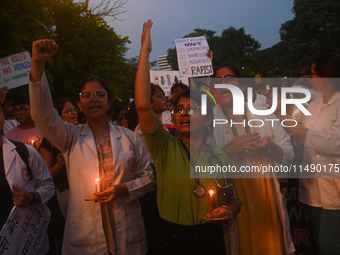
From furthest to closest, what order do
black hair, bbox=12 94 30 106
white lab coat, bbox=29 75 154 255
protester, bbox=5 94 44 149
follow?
black hair, bbox=12 94 30 106 < protester, bbox=5 94 44 149 < white lab coat, bbox=29 75 154 255

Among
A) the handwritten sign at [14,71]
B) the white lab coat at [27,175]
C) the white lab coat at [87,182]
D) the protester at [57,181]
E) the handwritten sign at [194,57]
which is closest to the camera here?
the white lab coat at [87,182]

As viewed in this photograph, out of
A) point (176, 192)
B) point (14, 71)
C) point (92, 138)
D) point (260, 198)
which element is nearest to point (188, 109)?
point (176, 192)

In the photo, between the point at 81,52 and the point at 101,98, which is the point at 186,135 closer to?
the point at 101,98

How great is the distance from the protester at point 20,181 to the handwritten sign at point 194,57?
15.1 ft

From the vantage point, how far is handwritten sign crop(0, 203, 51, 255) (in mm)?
2250

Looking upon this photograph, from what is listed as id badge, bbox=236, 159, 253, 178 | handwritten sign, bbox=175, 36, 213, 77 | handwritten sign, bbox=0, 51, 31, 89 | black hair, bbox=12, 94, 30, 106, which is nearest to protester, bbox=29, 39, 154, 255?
id badge, bbox=236, 159, 253, 178

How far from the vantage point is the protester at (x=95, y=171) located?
7.41 ft

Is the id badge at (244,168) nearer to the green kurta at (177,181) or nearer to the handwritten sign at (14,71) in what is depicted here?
the green kurta at (177,181)

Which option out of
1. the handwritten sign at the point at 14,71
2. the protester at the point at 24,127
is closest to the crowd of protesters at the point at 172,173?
the protester at the point at 24,127

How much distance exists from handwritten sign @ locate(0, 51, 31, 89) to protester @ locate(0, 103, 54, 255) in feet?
10.4

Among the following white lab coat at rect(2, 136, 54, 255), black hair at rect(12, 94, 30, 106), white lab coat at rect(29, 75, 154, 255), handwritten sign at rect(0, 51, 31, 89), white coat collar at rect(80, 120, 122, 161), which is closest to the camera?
white lab coat at rect(29, 75, 154, 255)

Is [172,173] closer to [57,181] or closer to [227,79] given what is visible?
[57,181]

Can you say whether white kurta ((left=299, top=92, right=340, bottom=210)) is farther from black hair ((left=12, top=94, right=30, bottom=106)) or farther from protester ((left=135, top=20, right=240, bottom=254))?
black hair ((left=12, top=94, right=30, bottom=106))

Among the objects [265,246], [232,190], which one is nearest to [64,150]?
[232,190]
